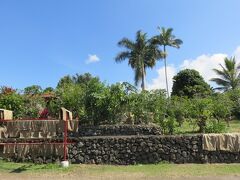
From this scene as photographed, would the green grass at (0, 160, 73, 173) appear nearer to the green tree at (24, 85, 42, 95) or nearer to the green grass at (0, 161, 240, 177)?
the green grass at (0, 161, 240, 177)

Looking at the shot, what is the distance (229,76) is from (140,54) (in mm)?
10833

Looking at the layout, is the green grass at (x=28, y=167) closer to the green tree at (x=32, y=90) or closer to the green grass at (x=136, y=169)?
the green grass at (x=136, y=169)

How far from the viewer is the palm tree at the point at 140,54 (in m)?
45.5

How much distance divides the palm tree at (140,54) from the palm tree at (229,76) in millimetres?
7934

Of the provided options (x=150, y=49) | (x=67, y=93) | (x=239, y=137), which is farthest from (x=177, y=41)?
(x=239, y=137)

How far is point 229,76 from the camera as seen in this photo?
39.5 meters

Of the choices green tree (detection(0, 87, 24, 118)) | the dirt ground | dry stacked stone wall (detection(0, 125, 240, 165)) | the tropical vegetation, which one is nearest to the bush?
the tropical vegetation

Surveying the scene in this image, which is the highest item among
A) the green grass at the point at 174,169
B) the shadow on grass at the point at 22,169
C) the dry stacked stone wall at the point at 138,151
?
the dry stacked stone wall at the point at 138,151

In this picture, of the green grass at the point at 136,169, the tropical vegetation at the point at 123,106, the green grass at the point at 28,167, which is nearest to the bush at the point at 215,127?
the tropical vegetation at the point at 123,106

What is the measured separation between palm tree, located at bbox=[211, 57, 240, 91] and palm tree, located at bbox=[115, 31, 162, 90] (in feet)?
26.0

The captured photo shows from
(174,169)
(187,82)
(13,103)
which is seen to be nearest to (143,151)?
(174,169)

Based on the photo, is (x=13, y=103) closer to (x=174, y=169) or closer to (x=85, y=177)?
(x=85, y=177)

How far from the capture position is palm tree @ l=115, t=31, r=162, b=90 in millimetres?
45531

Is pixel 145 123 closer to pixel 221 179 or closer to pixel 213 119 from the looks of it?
pixel 213 119
